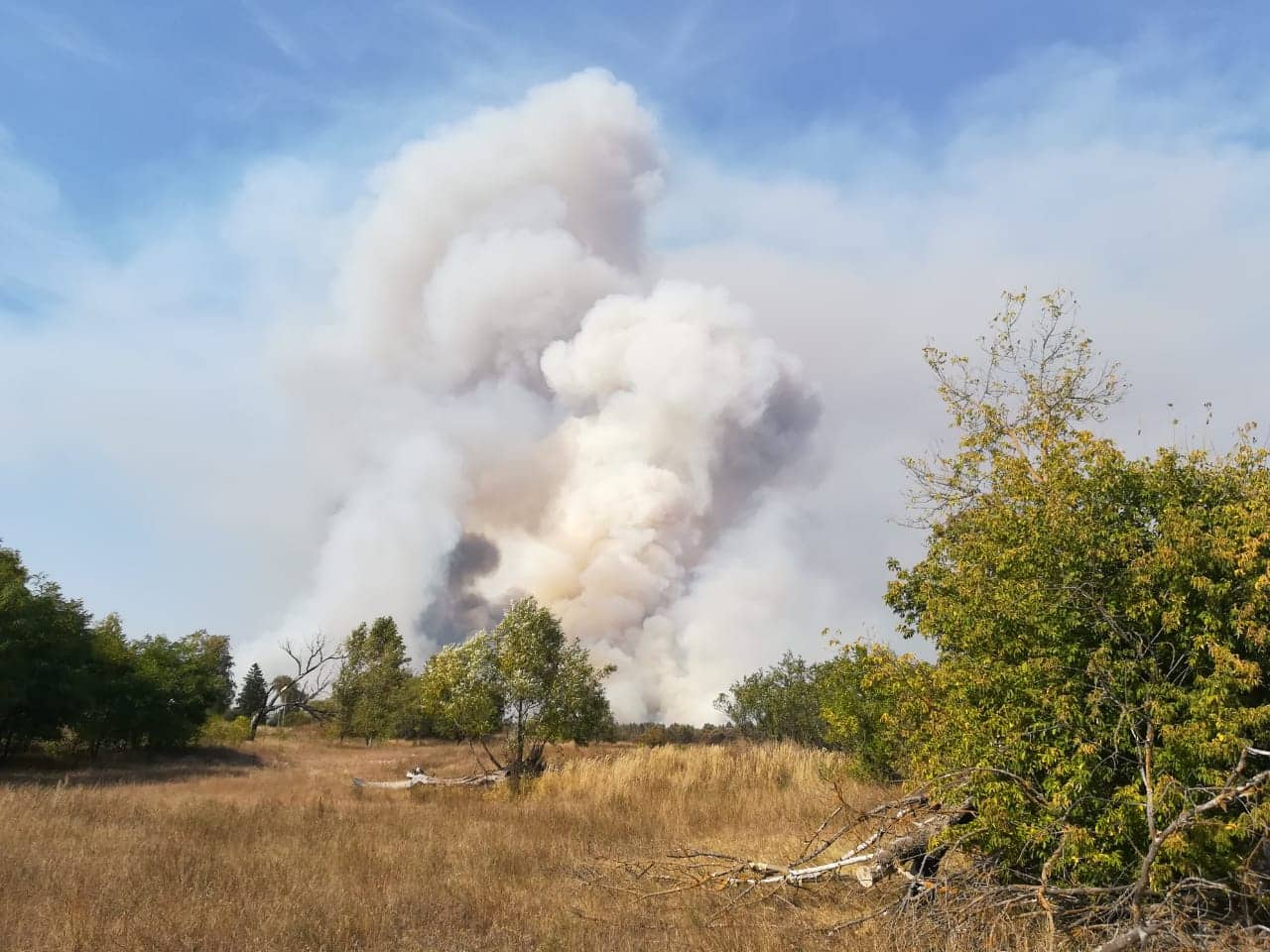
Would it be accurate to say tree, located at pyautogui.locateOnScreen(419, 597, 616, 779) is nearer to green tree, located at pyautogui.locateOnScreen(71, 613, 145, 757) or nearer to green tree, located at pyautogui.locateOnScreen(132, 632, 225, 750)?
green tree, located at pyautogui.locateOnScreen(71, 613, 145, 757)

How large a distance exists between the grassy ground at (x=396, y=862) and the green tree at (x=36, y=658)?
457 centimetres

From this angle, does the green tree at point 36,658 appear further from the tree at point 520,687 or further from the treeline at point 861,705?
the treeline at point 861,705

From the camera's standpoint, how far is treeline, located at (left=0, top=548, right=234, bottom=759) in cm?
2383

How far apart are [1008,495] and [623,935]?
23.1 ft

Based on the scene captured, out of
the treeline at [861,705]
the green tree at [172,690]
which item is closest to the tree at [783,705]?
the treeline at [861,705]

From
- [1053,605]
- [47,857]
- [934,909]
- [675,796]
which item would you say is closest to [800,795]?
[675,796]

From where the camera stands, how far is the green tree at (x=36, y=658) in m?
23.2

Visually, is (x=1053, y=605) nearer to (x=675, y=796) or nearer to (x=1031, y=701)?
(x=1031, y=701)

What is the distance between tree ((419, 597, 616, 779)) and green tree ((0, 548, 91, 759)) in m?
14.0

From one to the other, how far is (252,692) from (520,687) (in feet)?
312

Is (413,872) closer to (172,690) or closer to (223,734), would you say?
(172,690)

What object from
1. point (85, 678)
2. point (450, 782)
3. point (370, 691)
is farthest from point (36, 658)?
point (370, 691)

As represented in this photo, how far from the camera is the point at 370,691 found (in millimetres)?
64562

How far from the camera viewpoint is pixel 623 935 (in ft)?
23.4
